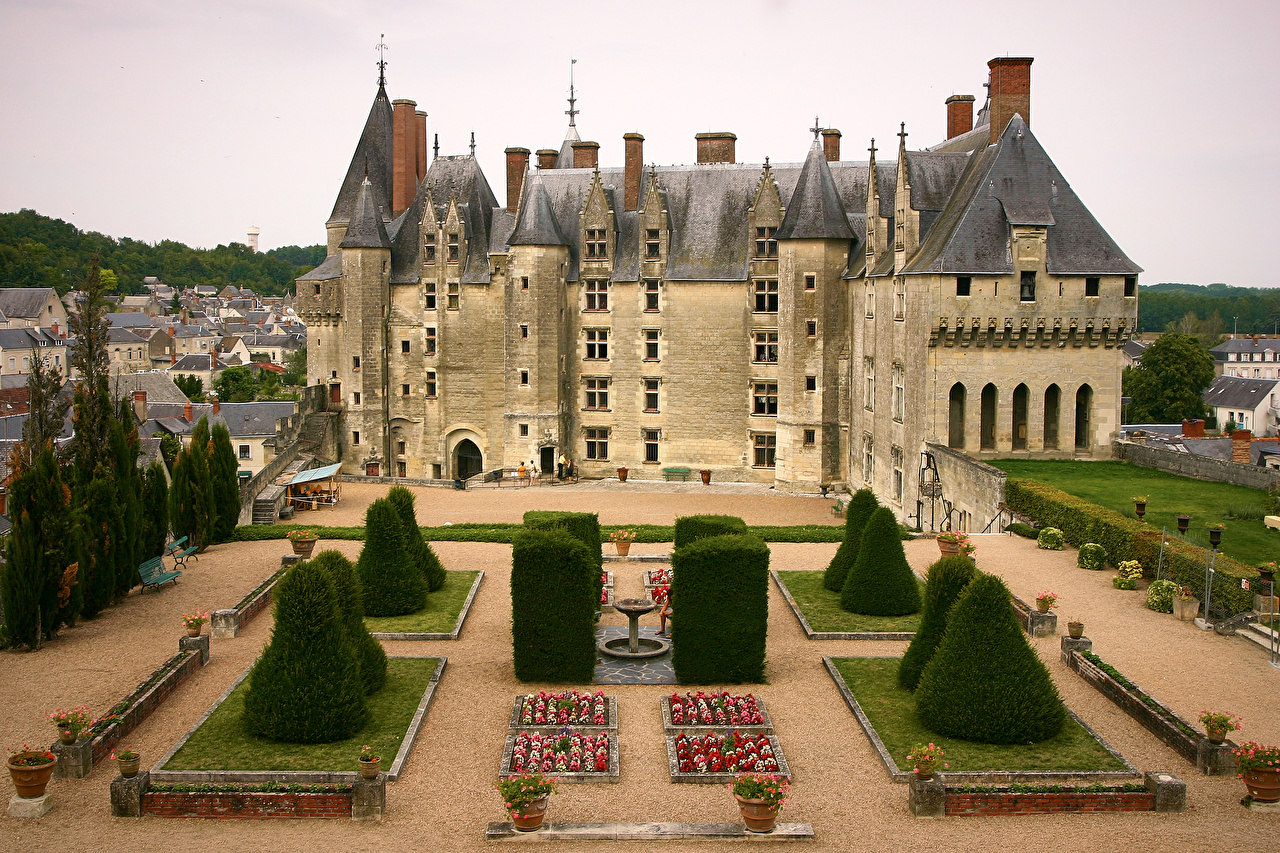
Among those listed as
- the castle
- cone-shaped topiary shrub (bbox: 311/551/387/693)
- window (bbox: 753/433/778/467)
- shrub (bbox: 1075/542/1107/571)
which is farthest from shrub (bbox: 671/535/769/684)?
window (bbox: 753/433/778/467)

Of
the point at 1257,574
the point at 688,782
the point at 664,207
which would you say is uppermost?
the point at 664,207

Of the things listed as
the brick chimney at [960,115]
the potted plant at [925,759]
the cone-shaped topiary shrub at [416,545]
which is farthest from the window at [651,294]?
the potted plant at [925,759]

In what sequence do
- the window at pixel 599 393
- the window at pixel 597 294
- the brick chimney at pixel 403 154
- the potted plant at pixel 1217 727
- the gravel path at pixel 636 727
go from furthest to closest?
the brick chimney at pixel 403 154
the window at pixel 599 393
the window at pixel 597 294
the potted plant at pixel 1217 727
the gravel path at pixel 636 727

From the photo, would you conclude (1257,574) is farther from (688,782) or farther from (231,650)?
(231,650)

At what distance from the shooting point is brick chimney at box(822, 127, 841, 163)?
42.6 m

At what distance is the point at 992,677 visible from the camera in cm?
1397

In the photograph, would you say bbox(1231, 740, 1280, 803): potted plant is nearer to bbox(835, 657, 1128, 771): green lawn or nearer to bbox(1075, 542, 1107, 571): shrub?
bbox(835, 657, 1128, 771): green lawn

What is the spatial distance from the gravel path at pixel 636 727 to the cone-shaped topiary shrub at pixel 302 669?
4.18 ft

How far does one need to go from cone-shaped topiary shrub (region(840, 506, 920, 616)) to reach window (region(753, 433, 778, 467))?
20993mm

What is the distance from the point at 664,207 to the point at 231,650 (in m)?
27.5

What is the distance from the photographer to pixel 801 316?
1547 inches

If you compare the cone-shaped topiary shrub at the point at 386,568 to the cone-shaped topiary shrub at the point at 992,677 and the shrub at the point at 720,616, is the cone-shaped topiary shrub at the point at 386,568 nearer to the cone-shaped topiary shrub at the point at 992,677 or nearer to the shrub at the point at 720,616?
the shrub at the point at 720,616

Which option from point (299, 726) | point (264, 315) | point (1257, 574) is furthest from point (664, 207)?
point (264, 315)

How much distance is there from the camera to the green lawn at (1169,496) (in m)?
21.7
